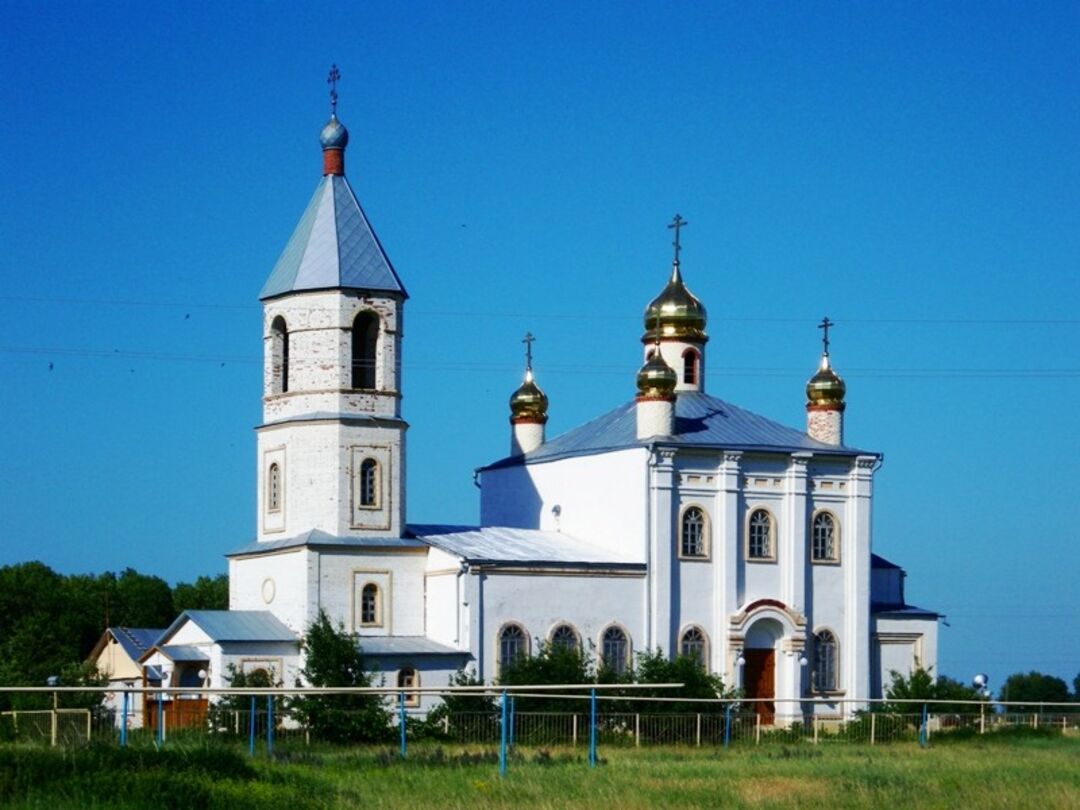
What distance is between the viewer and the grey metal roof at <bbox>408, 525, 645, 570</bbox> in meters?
Result: 41.3

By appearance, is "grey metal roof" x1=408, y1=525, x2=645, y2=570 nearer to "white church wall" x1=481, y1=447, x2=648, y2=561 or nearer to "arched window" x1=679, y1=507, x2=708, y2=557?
"white church wall" x1=481, y1=447, x2=648, y2=561

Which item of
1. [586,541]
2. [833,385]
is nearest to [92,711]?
[586,541]

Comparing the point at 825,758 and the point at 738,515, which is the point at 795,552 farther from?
the point at 825,758

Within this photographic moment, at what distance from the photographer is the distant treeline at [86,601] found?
204ft

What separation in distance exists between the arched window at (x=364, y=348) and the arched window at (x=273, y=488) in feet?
7.59

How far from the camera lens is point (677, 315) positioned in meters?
47.9

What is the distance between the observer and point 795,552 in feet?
146

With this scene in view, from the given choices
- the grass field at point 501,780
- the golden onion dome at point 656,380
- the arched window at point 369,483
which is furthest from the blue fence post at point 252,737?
the golden onion dome at point 656,380

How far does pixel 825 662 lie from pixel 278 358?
12.7m

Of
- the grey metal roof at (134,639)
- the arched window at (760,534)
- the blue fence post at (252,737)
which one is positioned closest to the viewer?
the blue fence post at (252,737)

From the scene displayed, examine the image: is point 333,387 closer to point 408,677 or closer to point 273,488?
point 273,488

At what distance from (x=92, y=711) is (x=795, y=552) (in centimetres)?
1592

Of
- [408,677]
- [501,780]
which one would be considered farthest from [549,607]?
[501,780]

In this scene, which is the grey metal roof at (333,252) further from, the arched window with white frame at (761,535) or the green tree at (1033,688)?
the green tree at (1033,688)
